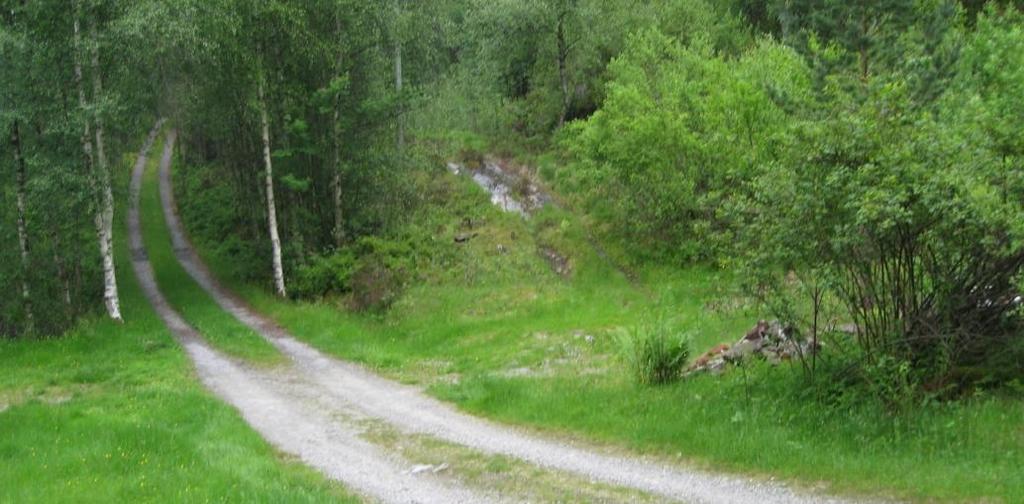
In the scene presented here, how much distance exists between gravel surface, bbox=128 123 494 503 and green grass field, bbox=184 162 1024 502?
2360 millimetres

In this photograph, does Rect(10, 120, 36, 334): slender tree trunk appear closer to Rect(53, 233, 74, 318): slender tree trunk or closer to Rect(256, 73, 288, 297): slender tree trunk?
Rect(53, 233, 74, 318): slender tree trunk

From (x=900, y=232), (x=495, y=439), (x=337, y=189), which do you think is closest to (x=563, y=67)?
(x=337, y=189)

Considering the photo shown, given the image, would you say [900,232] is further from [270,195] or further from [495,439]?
[270,195]

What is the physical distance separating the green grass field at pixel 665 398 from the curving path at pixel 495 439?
1.42ft

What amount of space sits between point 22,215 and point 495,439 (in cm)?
2077

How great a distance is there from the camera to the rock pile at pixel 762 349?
40.1ft

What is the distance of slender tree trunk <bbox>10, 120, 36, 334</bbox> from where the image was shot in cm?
2477

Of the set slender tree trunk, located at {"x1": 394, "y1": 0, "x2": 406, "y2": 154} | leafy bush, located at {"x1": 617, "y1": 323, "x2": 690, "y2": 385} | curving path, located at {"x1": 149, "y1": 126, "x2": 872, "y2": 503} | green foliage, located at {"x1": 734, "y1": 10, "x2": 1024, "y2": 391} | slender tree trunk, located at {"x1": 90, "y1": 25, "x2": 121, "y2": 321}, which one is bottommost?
curving path, located at {"x1": 149, "y1": 126, "x2": 872, "y2": 503}

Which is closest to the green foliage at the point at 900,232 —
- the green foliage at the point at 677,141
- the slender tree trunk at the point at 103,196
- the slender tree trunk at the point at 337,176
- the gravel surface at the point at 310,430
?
the gravel surface at the point at 310,430

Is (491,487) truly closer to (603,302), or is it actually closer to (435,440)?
(435,440)

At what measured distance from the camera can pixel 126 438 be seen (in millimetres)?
12578

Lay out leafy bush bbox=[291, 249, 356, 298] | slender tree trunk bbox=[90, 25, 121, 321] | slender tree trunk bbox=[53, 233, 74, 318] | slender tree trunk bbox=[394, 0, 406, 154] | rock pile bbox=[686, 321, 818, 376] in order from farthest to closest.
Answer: slender tree trunk bbox=[394, 0, 406, 154], slender tree trunk bbox=[53, 233, 74, 318], leafy bush bbox=[291, 249, 356, 298], slender tree trunk bbox=[90, 25, 121, 321], rock pile bbox=[686, 321, 818, 376]

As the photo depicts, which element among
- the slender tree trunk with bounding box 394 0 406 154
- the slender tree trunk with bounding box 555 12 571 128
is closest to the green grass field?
the slender tree trunk with bounding box 394 0 406 154

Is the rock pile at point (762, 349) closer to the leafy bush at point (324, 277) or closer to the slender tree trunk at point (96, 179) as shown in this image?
the leafy bush at point (324, 277)
